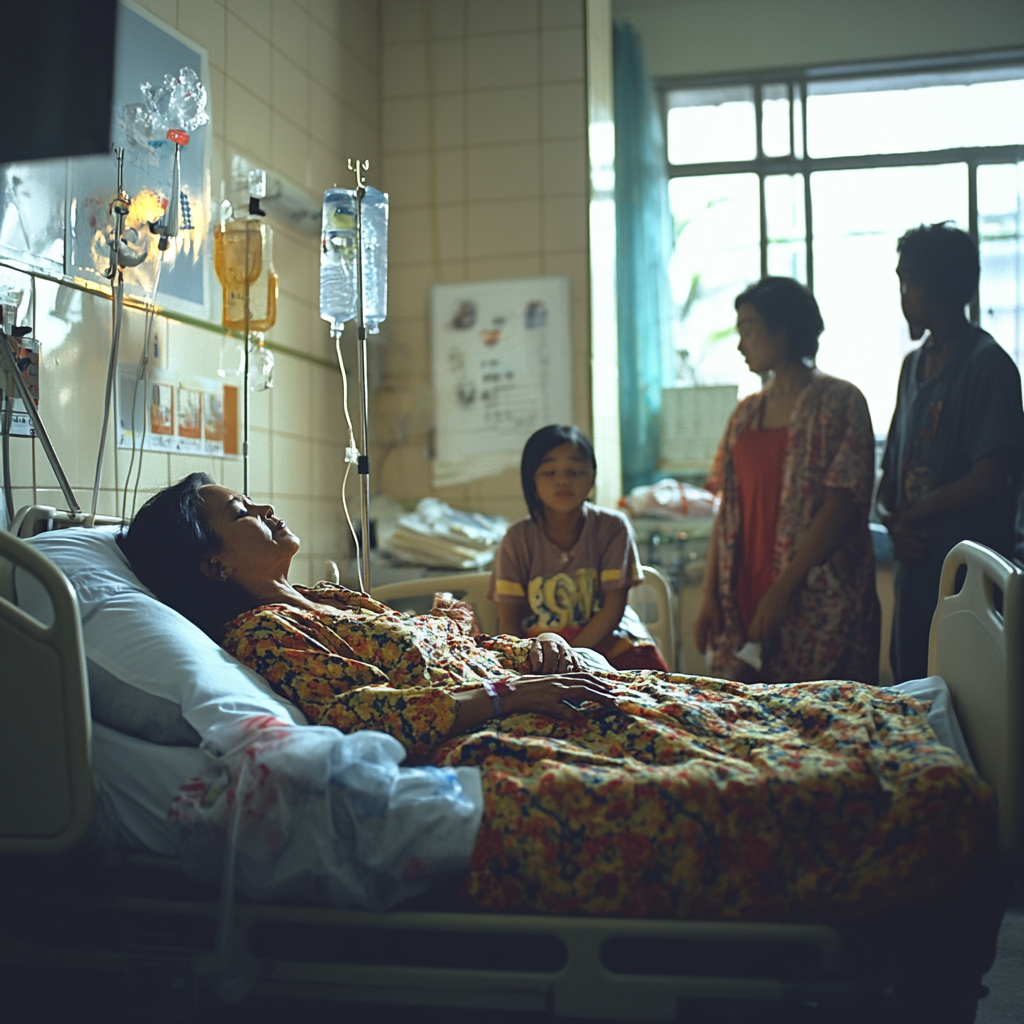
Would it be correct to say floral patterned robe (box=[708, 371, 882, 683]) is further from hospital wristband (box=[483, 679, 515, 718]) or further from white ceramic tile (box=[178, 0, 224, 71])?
white ceramic tile (box=[178, 0, 224, 71])

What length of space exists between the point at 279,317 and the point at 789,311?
1.56 meters

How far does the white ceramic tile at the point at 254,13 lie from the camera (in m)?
3.06

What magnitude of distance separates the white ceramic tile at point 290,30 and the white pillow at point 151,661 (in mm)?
2196

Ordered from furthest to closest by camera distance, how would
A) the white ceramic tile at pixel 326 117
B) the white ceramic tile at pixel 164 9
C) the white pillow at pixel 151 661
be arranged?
the white ceramic tile at pixel 326 117
the white ceramic tile at pixel 164 9
the white pillow at pixel 151 661

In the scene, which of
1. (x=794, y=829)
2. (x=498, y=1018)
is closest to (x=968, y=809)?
(x=794, y=829)

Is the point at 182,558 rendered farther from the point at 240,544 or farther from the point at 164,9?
the point at 164,9

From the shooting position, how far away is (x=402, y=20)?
13.4 ft

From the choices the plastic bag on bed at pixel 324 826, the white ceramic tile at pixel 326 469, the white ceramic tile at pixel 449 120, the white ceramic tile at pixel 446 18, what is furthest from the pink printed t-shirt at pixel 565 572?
the white ceramic tile at pixel 446 18

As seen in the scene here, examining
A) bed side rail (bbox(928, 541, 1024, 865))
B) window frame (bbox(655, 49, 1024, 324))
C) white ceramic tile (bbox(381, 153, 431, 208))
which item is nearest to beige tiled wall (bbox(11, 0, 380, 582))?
white ceramic tile (bbox(381, 153, 431, 208))

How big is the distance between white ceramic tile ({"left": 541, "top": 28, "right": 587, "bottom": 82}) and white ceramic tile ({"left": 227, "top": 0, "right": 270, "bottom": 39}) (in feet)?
3.66

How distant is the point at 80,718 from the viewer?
145 cm

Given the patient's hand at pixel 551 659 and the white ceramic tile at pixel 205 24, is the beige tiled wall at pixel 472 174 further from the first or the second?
the patient's hand at pixel 551 659

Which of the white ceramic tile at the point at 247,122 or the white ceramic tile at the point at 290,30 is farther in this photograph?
the white ceramic tile at the point at 290,30

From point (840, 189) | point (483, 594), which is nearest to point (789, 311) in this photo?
point (483, 594)
